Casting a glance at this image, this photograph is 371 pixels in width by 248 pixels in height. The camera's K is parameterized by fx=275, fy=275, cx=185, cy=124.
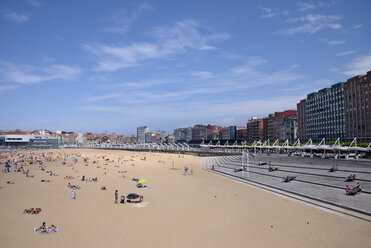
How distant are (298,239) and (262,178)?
749 inches

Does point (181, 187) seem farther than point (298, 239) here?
Answer: Yes

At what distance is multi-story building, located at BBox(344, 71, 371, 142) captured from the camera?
273 ft

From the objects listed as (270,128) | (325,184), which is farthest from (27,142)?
(325,184)

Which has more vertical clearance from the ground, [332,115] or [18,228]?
[332,115]

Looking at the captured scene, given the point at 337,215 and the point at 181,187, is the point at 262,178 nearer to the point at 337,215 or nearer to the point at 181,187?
the point at 181,187

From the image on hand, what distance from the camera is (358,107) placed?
87.9 metres

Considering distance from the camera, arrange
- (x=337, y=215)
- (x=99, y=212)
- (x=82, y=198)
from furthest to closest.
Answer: (x=82, y=198), (x=99, y=212), (x=337, y=215)

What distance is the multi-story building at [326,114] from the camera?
98.1m

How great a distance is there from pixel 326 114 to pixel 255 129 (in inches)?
2486

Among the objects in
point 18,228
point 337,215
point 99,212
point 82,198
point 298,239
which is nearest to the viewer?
point 298,239

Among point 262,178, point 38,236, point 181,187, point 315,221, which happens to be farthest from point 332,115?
point 38,236

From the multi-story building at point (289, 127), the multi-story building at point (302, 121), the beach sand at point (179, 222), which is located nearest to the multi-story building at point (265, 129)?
the multi-story building at point (289, 127)

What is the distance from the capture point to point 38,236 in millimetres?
14242

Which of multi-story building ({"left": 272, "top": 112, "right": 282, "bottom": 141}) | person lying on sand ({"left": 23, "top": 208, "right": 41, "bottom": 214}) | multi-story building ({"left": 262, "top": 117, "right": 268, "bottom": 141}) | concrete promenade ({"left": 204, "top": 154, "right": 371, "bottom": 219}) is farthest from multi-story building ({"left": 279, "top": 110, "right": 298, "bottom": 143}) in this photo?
person lying on sand ({"left": 23, "top": 208, "right": 41, "bottom": 214})
